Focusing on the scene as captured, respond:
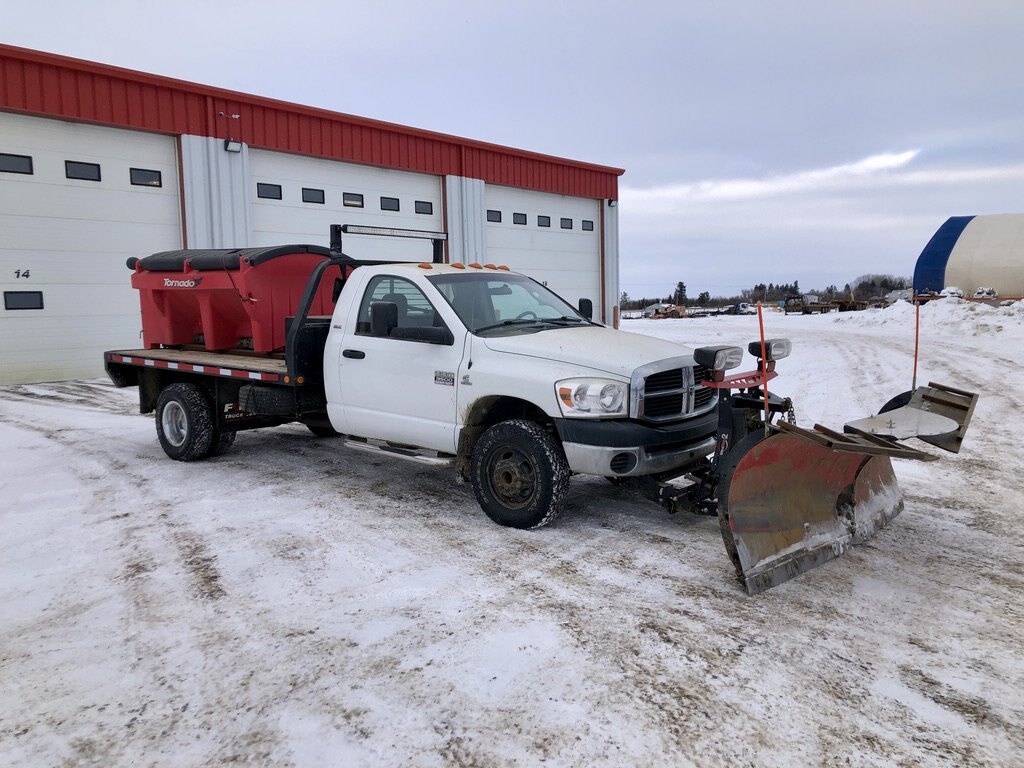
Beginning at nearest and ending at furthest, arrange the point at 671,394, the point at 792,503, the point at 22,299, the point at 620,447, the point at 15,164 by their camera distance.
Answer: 1. the point at 792,503
2. the point at 620,447
3. the point at 671,394
4. the point at 15,164
5. the point at 22,299

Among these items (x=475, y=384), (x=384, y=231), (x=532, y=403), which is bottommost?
(x=532, y=403)

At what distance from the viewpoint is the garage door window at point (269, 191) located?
16703 mm

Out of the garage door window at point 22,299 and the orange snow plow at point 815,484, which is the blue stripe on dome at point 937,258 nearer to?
the orange snow plow at point 815,484

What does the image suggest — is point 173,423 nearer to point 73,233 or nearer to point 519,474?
point 519,474

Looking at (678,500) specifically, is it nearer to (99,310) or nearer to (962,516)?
(962,516)

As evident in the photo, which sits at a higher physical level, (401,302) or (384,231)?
(384,231)

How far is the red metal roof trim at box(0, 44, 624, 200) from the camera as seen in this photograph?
13.6 meters

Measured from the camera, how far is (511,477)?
17.0ft

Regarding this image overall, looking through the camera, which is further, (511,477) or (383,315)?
(383,315)

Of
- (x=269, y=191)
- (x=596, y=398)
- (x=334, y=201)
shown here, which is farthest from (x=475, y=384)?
(x=334, y=201)

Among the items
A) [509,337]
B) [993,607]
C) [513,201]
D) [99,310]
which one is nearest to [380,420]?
[509,337]

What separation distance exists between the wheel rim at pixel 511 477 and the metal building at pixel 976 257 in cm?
3303

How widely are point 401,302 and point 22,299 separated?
11.5m

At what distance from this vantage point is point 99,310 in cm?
1474
